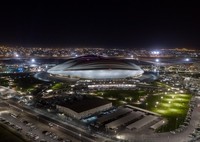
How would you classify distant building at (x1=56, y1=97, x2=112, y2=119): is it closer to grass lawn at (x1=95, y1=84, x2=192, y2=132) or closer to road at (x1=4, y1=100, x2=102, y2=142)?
road at (x1=4, y1=100, x2=102, y2=142)

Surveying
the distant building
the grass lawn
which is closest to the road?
the distant building

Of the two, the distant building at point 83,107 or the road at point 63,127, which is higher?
the distant building at point 83,107

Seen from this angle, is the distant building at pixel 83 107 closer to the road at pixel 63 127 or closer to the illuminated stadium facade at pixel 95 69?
the road at pixel 63 127

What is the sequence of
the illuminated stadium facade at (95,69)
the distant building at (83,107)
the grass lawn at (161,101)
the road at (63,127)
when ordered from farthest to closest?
the illuminated stadium facade at (95,69)
the distant building at (83,107)
the grass lawn at (161,101)
the road at (63,127)

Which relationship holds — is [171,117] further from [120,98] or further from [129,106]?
[120,98]

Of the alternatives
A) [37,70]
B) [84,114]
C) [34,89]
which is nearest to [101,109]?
[84,114]

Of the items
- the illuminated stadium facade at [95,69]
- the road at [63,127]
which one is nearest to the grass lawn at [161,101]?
the road at [63,127]
